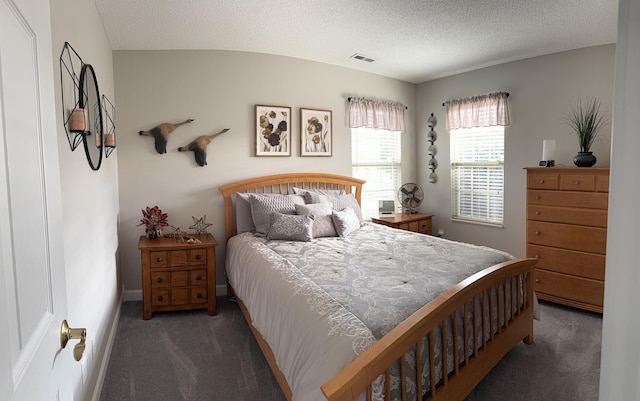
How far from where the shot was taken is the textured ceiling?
2.81 meters

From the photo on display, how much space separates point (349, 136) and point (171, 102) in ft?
6.89

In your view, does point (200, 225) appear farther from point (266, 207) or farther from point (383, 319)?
point (383, 319)

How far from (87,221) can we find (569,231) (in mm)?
3887

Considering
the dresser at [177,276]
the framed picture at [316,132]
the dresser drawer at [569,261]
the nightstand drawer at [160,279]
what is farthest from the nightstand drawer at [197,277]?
the dresser drawer at [569,261]

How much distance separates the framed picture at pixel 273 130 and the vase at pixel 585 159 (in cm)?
287

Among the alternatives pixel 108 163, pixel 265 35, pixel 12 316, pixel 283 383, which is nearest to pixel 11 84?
pixel 12 316

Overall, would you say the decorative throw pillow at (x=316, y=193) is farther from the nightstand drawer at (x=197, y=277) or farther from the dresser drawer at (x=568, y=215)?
the dresser drawer at (x=568, y=215)

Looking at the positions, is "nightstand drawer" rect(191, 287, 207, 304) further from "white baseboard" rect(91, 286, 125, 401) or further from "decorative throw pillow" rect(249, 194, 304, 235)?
"decorative throw pillow" rect(249, 194, 304, 235)

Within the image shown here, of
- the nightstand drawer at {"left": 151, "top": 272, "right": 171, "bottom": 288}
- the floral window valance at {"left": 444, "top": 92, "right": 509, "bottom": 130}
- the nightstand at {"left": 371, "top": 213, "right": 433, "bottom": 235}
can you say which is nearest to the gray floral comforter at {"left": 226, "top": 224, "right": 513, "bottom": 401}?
the nightstand drawer at {"left": 151, "top": 272, "right": 171, "bottom": 288}

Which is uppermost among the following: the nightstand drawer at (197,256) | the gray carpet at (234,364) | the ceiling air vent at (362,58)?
the ceiling air vent at (362,58)

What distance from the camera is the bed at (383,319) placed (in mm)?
1496

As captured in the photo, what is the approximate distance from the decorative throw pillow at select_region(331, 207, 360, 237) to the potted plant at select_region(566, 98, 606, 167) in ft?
7.03

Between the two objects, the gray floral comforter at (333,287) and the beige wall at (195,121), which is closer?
the gray floral comforter at (333,287)

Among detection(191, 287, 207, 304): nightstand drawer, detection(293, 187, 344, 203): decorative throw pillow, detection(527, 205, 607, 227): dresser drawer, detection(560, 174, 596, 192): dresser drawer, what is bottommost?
detection(191, 287, 207, 304): nightstand drawer
